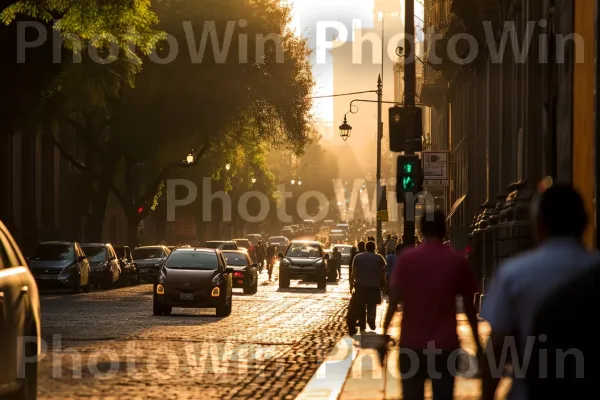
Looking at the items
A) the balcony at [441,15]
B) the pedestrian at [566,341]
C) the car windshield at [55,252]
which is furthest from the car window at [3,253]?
the balcony at [441,15]

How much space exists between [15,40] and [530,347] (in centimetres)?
2650

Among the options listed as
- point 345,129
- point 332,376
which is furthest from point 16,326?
point 345,129

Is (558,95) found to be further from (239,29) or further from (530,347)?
(239,29)

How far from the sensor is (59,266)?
136ft

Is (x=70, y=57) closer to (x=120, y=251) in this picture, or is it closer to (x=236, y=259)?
(x=236, y=259)

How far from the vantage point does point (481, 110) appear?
3738cm

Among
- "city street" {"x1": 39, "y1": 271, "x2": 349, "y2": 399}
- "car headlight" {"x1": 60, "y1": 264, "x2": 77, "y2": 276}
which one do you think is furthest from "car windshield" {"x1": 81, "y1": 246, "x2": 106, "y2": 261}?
"city street" {"x1": 39, "y1": 271, "x2": 349, "y2": 399}

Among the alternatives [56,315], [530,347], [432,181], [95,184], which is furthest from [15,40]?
[95,184]

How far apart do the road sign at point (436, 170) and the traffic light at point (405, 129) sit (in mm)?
5499

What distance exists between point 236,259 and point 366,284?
71.2ft

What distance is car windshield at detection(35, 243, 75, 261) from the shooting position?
4181 centimetres

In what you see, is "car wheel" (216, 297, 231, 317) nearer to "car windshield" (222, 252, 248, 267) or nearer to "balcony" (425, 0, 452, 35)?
"car windshield" (222, 252, 248, 267)

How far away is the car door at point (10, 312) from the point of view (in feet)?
33.0

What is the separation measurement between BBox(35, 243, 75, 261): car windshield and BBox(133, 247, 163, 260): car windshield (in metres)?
12.4
